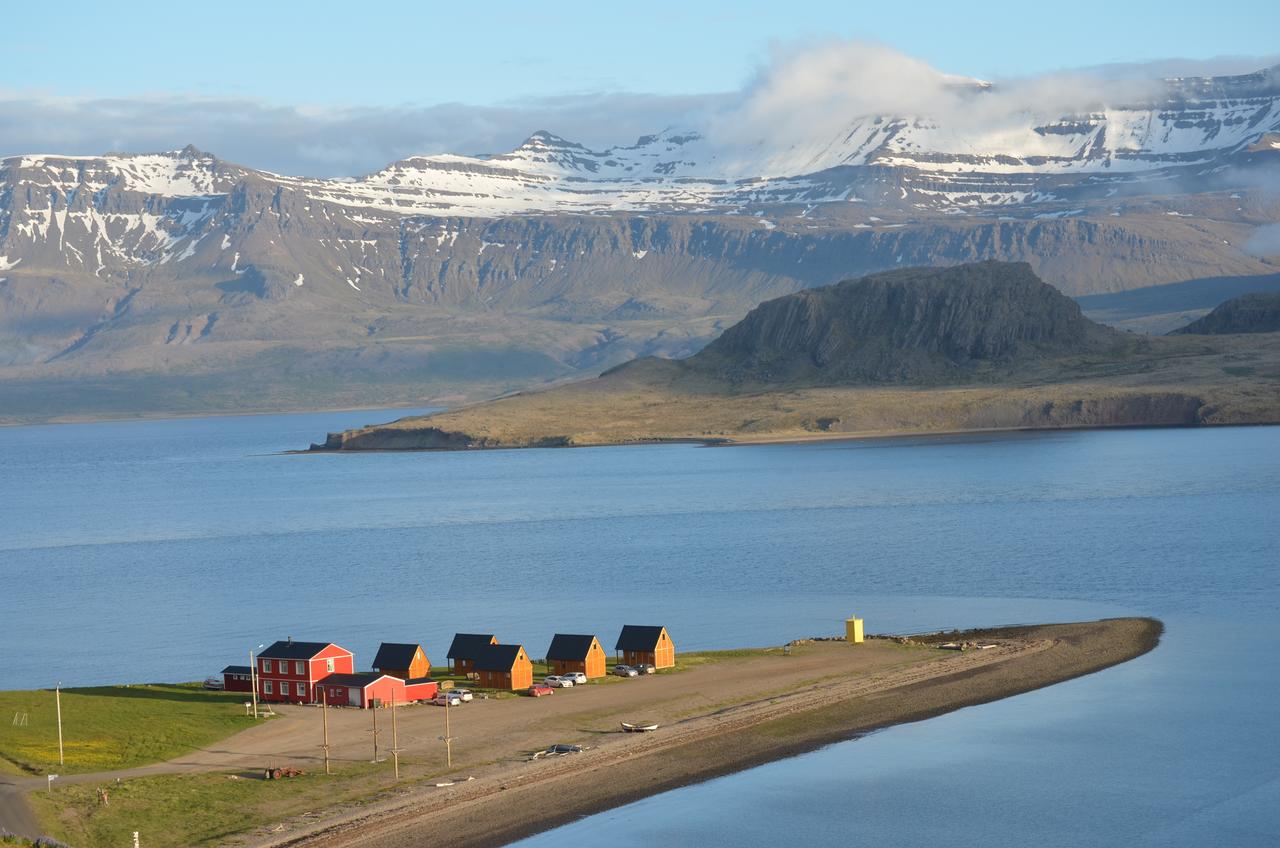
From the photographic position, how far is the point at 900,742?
213 ft

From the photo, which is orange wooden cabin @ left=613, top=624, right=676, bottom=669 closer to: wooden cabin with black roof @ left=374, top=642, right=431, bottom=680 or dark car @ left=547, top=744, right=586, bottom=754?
wooden cabin with black roof @ left=374, top=642, right=431, bottom=680

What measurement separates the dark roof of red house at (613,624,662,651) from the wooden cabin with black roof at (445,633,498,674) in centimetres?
614

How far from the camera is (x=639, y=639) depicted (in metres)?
77.1

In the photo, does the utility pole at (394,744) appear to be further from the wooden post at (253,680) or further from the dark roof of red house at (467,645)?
the dark roof of red house at (467,645)

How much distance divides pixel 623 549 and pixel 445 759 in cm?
6419

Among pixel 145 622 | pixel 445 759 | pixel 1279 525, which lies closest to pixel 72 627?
pixel 145 622

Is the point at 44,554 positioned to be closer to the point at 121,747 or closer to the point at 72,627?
the point at 72,627

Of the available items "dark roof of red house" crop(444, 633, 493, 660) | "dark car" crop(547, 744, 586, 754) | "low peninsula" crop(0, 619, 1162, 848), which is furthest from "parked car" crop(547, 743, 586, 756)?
"dark roof of red house" crop(444, 633, 493, 660)

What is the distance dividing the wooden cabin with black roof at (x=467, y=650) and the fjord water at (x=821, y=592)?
8.55 meters

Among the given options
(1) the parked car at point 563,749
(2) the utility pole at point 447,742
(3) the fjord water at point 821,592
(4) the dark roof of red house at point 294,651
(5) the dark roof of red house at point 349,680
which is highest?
(4) the dark roof of red house at point 294,651

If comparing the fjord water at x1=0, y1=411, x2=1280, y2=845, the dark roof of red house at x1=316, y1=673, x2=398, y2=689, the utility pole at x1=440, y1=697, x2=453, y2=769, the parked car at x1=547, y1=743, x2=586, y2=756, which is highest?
the dark roof of red house at x1=316, y1=673, x2=398, y2=689

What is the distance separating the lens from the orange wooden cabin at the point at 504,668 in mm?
72188

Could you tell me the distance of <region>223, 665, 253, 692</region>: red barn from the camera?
236 feet

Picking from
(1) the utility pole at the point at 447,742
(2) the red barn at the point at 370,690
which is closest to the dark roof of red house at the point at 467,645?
(2) the red barn at the point at 370,690
